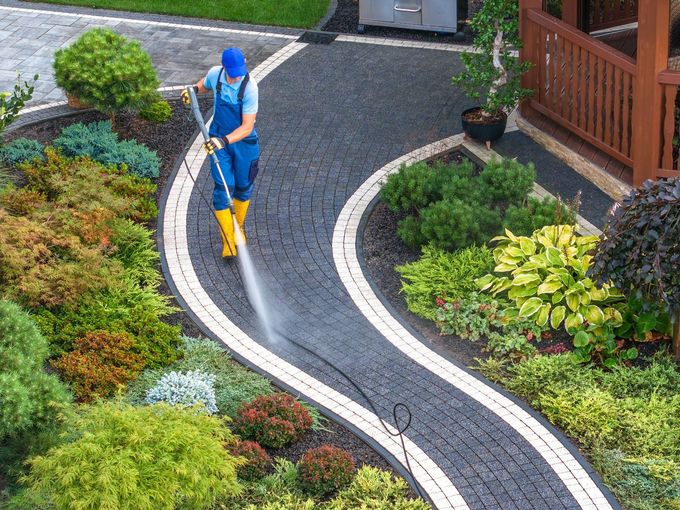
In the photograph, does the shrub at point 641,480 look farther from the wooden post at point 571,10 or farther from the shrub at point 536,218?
the wooden post at point 571,10

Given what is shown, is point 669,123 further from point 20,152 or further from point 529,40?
point 20,152

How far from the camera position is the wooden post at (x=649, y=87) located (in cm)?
1198

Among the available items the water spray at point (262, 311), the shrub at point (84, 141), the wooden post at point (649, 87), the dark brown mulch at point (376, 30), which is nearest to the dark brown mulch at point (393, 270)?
the water spray at point (262, 311)

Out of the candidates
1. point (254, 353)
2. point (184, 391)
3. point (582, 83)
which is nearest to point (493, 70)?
point (582, 83)

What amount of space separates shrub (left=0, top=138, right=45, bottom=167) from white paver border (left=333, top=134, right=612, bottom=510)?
3.92 metres

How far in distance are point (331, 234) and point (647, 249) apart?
394 centimetres

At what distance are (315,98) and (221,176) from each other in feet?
13.9

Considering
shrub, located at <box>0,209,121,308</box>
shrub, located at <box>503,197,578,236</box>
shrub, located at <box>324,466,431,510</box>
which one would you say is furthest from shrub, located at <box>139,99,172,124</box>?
shrub, located at <box>324,466,431,510</box>

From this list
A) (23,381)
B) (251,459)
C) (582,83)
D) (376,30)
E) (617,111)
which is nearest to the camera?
(23,381)

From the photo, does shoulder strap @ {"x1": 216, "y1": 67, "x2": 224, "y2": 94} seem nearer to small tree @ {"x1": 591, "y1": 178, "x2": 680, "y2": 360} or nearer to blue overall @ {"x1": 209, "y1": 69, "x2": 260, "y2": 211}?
blue overall @ {"x1": 209, "y1": 69, "x2": 260, "y2": 211}

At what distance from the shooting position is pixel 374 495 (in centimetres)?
934

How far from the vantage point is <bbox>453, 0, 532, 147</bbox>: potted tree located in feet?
45.7

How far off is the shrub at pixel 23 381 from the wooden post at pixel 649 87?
672 centimetres

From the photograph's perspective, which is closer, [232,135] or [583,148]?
[232,135]
